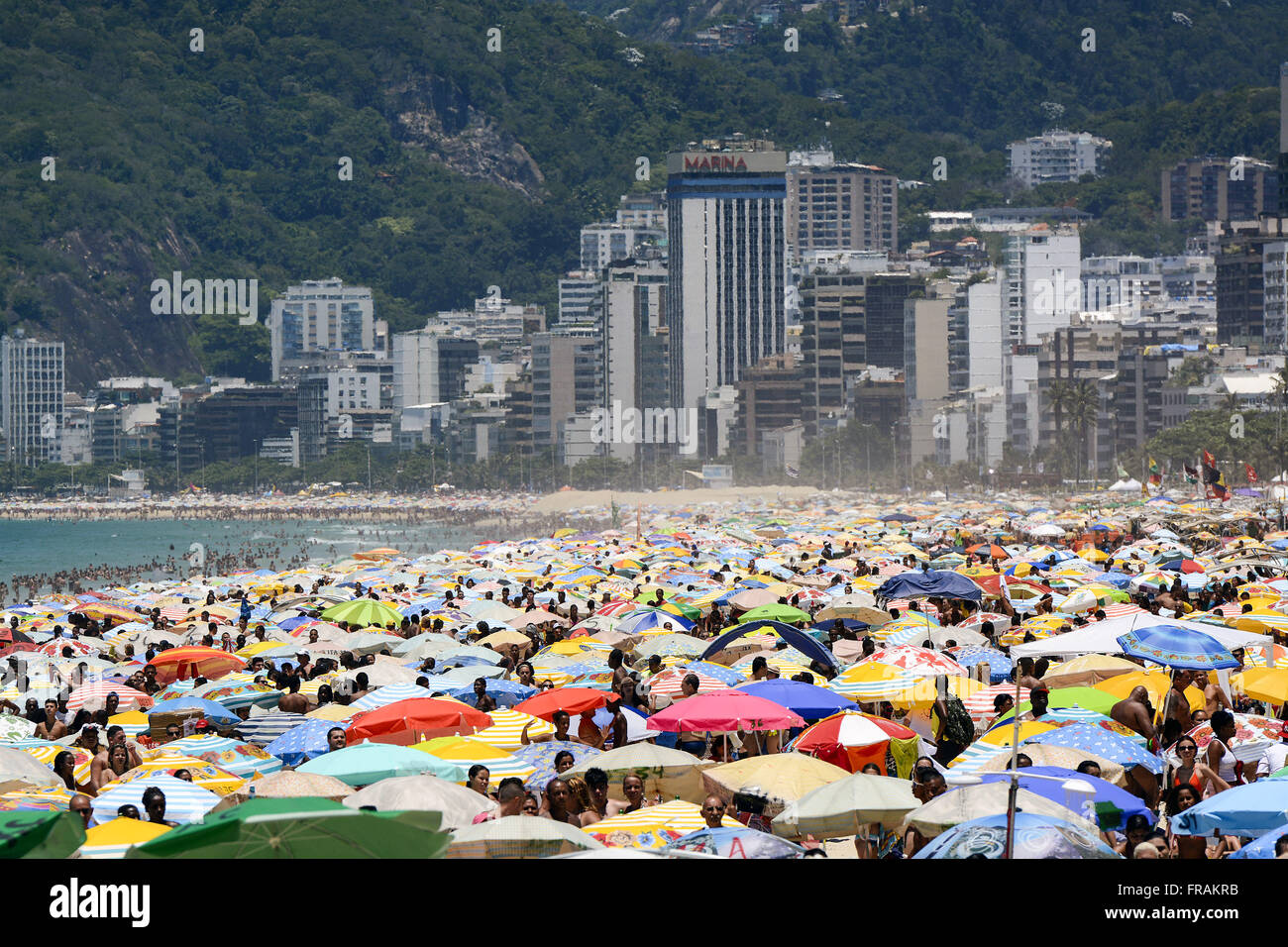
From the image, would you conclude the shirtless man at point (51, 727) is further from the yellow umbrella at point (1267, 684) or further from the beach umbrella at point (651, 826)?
the yellow umbrella at point (1267, 684)

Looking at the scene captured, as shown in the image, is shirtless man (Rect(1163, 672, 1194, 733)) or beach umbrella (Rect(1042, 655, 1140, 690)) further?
beach umbrella (Rect(1042, 655, 1140, 690))

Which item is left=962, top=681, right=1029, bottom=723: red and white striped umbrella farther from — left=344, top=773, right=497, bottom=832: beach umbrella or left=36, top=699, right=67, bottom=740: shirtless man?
left=36, top=699, right=67, bottom=740: shirtless man

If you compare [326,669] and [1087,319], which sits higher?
[1087,319]

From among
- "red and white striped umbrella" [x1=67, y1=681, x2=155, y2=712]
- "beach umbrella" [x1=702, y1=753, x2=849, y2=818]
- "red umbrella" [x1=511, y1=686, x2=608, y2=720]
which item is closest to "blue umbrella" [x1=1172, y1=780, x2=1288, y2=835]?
"beach umbrella" [x1=702, y1=753, x2=849, y2=818]
